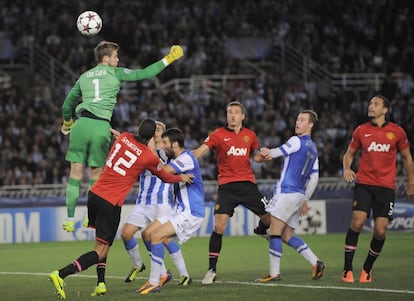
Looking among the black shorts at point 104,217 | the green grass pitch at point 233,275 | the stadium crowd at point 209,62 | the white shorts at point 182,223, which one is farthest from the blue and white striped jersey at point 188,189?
the stadium crowd at point 209,62

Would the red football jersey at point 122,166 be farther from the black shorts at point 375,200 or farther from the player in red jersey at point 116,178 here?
the black shorts at point 375,200

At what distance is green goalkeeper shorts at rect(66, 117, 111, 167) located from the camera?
12711 millimetres

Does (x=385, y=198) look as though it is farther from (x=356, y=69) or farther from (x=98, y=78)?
(x=356, y=69)

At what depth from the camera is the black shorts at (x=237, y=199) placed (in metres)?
13.3

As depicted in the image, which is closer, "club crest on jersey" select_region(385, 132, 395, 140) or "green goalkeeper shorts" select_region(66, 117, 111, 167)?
"green goalkeeper shorts" select_region(66, 117, 111, 167)

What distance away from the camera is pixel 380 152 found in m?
13.0

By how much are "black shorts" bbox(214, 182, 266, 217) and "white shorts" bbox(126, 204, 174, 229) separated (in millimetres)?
701

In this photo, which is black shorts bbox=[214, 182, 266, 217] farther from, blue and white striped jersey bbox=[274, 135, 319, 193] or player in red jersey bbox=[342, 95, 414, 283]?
player in red jersey bbox=[342, 95, 414, 283]

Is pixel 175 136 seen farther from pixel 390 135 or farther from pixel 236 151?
pixel 390 135

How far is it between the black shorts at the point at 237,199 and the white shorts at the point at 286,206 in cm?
25

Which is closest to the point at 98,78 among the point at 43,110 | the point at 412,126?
the point at 43,110

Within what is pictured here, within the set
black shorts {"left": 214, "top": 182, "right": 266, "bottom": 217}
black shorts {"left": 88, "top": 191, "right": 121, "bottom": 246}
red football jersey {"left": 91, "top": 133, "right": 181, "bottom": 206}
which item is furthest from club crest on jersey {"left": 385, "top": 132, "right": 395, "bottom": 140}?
black shorts {"left": 88, "top": 191, "right": 121, "bottom": 246}

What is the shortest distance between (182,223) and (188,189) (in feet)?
1.53

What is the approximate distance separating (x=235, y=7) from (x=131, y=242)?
22818 millimetres
